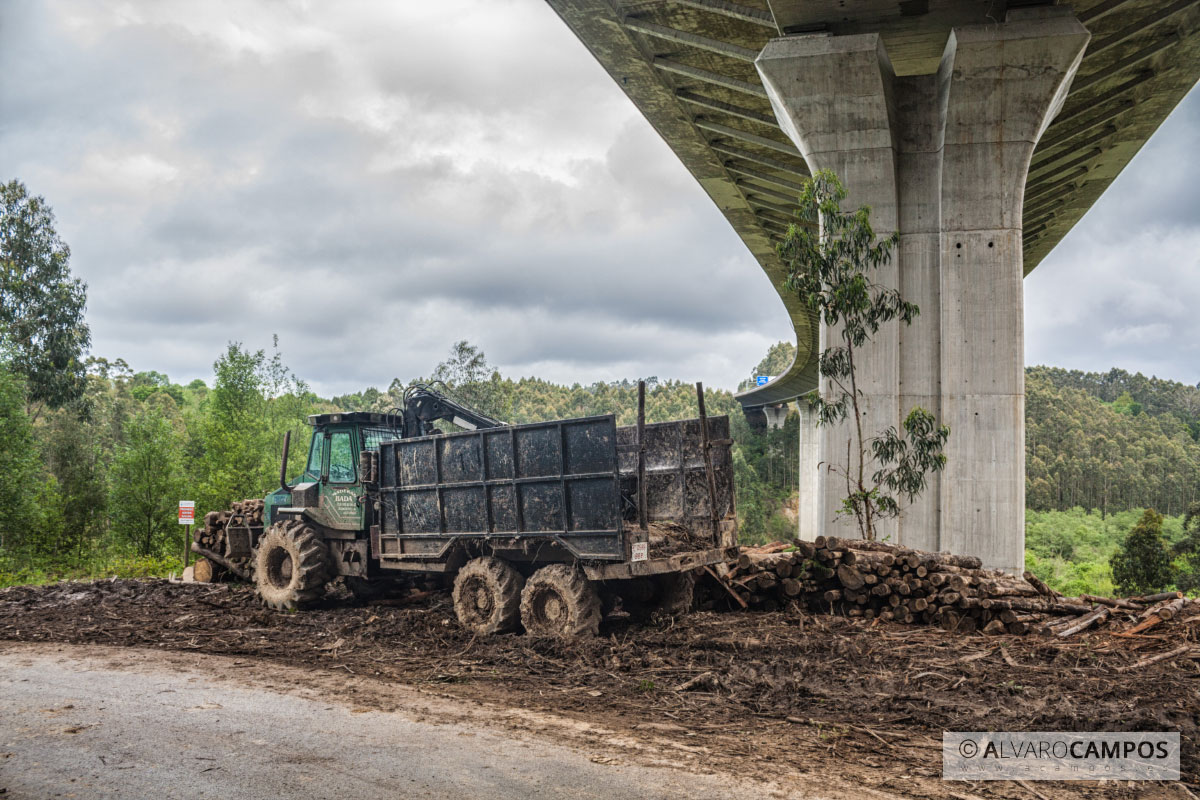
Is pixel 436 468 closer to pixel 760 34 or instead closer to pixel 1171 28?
pixel 760 34

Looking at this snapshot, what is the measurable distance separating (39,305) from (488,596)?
33582 millimetres

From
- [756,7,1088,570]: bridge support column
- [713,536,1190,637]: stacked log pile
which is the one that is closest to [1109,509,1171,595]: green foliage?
[756,7,1088,570]: bridge support column

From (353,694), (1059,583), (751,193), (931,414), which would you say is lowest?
(1059,583)

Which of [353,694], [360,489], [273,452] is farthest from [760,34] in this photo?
[273,452]

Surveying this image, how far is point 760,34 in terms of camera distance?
532 inches

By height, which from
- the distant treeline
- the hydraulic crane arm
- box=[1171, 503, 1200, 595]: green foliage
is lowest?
box=[1171, 503, 1200, 595]: green foliage

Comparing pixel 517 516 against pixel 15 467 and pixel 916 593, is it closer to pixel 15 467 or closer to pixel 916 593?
pixel 916 593

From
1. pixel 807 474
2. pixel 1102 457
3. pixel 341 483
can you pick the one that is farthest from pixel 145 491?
pixel 1102 457

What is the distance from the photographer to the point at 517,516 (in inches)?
342

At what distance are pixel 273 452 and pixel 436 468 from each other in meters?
33.6

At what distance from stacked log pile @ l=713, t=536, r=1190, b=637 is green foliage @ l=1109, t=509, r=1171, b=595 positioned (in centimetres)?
2911

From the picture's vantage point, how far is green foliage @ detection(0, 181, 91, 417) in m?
32.9

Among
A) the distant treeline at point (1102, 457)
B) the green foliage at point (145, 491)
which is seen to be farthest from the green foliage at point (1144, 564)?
the green foliage at point (145, 491)

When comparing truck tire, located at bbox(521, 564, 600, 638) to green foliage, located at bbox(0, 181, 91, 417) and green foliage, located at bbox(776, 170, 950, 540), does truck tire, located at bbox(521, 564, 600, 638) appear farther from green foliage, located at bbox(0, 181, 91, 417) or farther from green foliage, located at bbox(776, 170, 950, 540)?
green foliage, located at bbox(0, 181, 91, 417)
